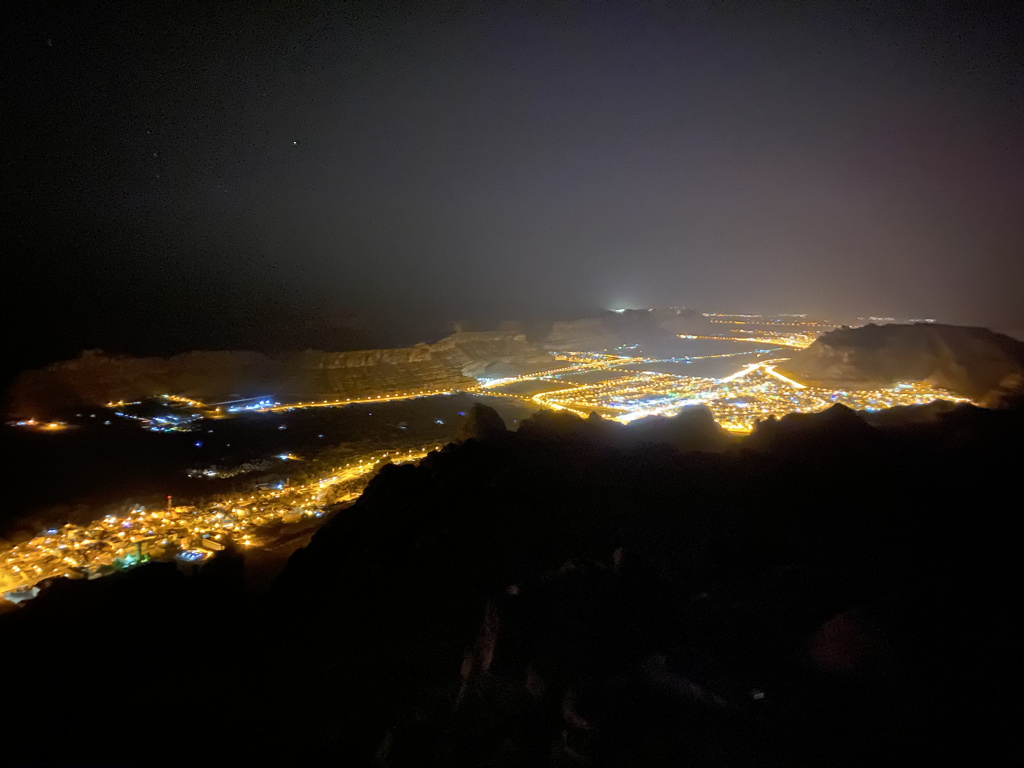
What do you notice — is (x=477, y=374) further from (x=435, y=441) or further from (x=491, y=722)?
(x=491, y=722)

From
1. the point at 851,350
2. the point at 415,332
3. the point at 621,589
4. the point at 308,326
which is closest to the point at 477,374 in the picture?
the point at 415,332

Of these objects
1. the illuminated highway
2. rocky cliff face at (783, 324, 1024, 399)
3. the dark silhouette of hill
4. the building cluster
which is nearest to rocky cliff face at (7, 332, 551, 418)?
the illuminated highway

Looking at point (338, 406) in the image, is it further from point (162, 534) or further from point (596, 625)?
point (596, 625)

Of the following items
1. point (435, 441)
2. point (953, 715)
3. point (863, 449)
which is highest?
point (863, 449)

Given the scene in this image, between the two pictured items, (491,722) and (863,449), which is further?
(863,449)

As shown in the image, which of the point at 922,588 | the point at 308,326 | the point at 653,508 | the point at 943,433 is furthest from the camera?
the point at 308,326

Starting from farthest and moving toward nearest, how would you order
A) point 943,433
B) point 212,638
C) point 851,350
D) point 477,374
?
point 477,374 → point 851,350 → point 943,433 → point 212,638

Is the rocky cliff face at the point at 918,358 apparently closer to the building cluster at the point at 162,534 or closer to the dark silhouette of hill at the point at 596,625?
the dark silhouette of hill at the point at 596,625
